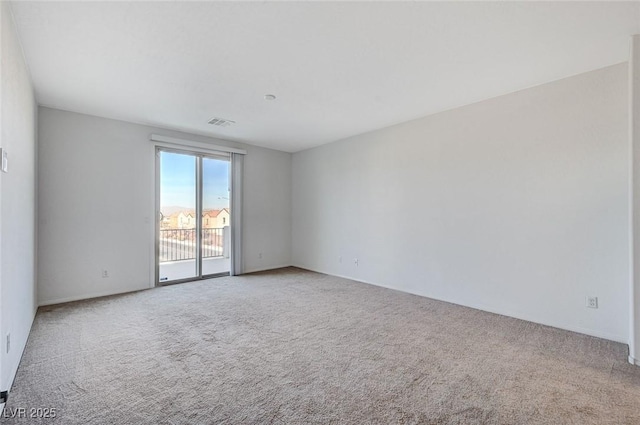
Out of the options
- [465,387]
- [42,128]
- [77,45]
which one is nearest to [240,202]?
[42,128]

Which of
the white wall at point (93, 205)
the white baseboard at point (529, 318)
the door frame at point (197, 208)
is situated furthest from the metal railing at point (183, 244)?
the white baseboard at point (529, 318)

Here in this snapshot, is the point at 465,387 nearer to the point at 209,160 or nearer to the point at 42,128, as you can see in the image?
the point at 209,160

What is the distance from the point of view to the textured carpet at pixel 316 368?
1813 millimetres

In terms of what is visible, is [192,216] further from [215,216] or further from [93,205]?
[93,205]

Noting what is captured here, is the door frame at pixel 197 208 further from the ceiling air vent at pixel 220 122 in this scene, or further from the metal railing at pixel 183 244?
the ceiling air vent at pixel 220 122

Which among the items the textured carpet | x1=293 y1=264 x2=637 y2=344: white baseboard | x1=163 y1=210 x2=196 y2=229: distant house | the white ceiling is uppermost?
the white ceiling

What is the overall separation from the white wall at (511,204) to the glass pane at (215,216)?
249 centimetres

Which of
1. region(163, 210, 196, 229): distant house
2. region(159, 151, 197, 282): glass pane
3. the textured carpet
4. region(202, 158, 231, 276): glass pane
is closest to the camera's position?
the textured carpet

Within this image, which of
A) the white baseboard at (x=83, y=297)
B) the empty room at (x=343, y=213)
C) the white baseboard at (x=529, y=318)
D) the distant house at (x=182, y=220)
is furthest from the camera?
the distant house at (x=182, y=220)

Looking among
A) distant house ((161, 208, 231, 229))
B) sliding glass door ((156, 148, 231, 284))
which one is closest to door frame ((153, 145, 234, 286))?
sliding glass door ((156, 148, 231, 284))

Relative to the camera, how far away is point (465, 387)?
2.06 metres

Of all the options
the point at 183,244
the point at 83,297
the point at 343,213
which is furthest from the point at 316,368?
the point at 183,244

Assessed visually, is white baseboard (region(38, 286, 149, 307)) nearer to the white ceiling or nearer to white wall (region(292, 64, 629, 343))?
the white ceiling

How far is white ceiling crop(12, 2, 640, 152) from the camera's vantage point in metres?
2.06
